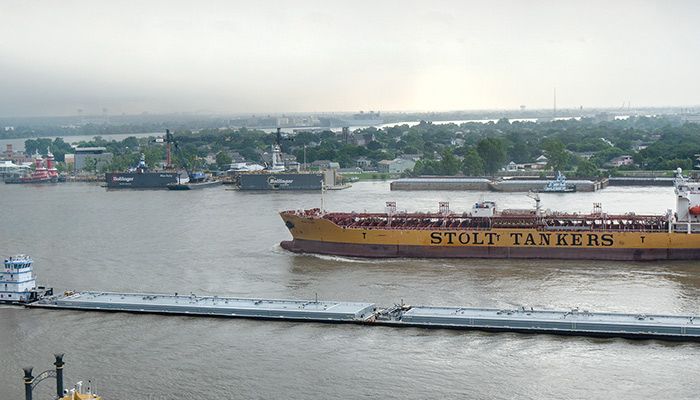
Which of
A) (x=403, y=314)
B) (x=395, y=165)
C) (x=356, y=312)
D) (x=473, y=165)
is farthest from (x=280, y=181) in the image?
(x=403, y=314)

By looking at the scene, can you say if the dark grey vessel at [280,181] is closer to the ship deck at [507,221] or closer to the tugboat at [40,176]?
the tugboat at [40,176]

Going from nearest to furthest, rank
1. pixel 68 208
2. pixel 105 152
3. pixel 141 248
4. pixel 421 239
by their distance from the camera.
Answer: pixel 421 239
pixel 141 248
pixel 68 208
pixel 105 152

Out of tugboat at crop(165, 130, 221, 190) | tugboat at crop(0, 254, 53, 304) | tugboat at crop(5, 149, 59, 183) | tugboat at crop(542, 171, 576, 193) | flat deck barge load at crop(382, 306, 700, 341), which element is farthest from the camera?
tugboat at crop(5, 149, 59, 183)

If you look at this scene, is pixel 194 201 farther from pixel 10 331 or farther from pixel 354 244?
pixel 10 331

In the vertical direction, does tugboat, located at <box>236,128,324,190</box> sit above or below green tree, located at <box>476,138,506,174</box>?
below

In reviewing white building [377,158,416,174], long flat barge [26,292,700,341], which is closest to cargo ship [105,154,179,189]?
white building [377,158,416,174]

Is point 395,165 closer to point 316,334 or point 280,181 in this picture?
point 280,181

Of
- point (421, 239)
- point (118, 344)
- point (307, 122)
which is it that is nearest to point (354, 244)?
point (421, 239)

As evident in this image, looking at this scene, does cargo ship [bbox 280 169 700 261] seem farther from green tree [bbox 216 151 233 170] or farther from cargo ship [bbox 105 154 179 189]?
green tree [bbox 216 151 233 170]
